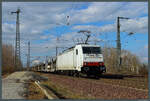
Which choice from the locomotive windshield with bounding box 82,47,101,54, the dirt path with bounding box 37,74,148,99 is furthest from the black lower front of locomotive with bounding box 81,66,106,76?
the dirt path with bounding box 37,74,148,99

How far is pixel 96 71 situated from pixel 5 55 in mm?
31804

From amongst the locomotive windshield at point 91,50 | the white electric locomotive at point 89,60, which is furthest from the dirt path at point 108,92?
the locomotive windshield at point 91,50

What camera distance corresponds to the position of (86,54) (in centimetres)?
2370

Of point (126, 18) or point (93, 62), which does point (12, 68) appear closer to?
point (126, 18)

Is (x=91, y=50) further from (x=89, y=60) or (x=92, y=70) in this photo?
(x=92, y=70)

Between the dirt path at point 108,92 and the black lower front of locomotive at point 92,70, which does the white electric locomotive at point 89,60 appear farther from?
the dirt path at point 108,92

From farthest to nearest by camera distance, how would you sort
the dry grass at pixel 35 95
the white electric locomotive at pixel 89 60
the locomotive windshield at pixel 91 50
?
the locomotive windshield at pixel 91 50, the white electric locomotive at pixel 89 60, the dry grass at pixel 35 95

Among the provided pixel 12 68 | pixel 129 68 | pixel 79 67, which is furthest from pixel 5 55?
pixel 79 67

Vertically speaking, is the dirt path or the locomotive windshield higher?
the locomotive windshield

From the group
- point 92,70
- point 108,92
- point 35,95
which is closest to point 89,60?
point 92,70

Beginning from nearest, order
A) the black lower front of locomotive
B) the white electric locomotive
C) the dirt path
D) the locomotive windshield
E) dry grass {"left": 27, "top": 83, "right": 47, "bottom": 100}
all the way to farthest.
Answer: the dirt path, dry grass {"left": 27, "top": 83, "right": 47, "bottom": 100}, the black lower front of locomotive, the white electric locomotive, the locomotive windshield

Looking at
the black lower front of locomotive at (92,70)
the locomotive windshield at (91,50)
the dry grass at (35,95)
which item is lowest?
the dry grass at (35,95)

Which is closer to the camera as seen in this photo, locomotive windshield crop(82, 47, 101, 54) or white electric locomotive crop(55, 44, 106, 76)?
white electric locomotive crop(55, 44, 106, 76)

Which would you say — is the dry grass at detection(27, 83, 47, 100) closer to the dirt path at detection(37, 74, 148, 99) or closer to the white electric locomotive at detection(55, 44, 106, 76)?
the dirt path at detection(37, 74, 148, 99)
